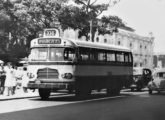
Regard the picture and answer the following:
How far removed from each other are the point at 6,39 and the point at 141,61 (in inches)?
557

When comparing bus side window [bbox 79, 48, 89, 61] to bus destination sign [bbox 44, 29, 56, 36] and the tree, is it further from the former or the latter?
the tree

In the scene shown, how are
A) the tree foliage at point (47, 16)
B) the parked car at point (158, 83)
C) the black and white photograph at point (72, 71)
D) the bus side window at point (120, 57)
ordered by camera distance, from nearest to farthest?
the black and white photograph at point (72, 71)
the bus side window at point (120, 57)
the parked car at point (158, 83)
the tree foliage at point (47, 16)

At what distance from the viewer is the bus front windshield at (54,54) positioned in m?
18.3

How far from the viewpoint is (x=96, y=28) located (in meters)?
36.6

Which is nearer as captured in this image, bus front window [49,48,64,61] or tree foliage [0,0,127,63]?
bus front window [49,48,64,61]

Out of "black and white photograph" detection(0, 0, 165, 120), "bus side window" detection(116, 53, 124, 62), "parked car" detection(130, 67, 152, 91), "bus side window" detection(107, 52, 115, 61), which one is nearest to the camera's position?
"black and white photograph" detection(0, 0, 165, 120)

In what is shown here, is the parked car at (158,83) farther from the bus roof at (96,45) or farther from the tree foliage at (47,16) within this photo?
the tree foliage at (47,16)

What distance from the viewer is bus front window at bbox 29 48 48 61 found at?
18484 millimetres

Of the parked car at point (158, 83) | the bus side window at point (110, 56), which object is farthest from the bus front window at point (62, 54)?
the parked car at point (158, 83)

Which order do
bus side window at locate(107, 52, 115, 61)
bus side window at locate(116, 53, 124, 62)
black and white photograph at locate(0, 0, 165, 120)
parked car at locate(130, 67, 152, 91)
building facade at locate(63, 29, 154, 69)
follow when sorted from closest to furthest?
black and white photograph at locate(0, 0, 165, 120) → bus side window at locate(107, 52, 115, 61) → bus side window at locate(116, 53, 124, 62) → parked car at locate(130, 67, 152, 91) → building facade at locate(63, 29, 154, 69)

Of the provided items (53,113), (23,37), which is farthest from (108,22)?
(53,113)

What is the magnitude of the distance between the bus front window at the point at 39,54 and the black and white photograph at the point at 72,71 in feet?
0.04

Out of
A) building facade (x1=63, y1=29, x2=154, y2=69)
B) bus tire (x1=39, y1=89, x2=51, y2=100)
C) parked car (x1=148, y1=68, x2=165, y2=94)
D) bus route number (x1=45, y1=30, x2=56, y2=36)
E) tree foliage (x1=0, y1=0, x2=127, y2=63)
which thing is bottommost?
bus tire (x1=39, y1=89, x2=51, y2=100)

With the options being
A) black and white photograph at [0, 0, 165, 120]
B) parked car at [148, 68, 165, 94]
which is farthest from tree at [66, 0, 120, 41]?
parked car at [148, 68, 165, 94]
